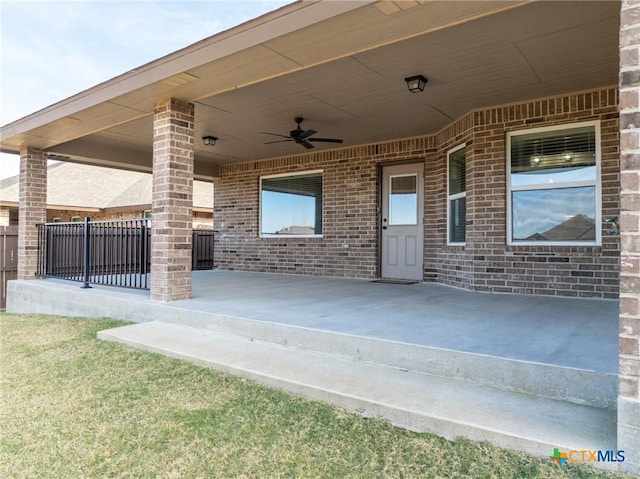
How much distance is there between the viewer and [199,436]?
220 cm

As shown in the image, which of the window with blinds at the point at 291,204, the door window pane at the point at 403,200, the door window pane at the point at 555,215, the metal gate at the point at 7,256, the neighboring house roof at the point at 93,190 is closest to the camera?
the door window pane at the point at 555,215

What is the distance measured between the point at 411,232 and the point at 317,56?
4.28 m

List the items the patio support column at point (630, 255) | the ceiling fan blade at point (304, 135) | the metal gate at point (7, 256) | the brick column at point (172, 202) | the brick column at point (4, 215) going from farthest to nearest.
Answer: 1. the brick column at point (4, 215)
2. the metal gate at point (7, 256)
3. the ceiling fan blade at point (304, 135)
4. the brick column at point (172, 202)
5. the patio support column at point (630, 255)

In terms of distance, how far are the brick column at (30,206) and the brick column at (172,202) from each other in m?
3.78

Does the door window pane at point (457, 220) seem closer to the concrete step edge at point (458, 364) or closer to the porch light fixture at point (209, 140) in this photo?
the concrete step edge at point (458, 364)

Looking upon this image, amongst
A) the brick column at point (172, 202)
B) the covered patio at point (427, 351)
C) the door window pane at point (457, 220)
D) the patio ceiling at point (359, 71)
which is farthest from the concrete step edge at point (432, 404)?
the door window pane at point (457, 220)

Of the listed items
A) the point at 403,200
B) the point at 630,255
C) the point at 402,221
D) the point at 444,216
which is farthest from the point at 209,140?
the point at 630,255

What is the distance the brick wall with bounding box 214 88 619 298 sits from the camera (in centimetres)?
499

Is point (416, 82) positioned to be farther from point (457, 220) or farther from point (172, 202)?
point (172, 202)

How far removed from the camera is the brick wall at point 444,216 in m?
4.99

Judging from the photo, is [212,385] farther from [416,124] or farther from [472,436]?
[416,124]

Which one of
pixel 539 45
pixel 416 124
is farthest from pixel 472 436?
pixel 416 124

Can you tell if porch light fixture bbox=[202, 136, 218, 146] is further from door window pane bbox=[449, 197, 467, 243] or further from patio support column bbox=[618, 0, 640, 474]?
patio support column bbox=[618, 0, 640, 474]

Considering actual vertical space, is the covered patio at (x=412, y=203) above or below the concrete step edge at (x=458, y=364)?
above
